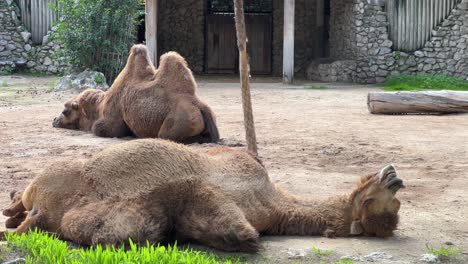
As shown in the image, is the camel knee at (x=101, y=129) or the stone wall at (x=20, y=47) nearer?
the camel knee at (x=101, y=129)

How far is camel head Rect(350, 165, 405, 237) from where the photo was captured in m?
4.71

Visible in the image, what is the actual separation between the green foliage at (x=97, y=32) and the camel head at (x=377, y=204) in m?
14.7

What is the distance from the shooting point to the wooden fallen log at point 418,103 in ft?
43.2

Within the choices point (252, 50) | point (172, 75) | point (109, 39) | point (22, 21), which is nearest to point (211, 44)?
point (252, 50)

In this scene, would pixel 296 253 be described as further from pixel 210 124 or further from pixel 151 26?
pixel 151 26

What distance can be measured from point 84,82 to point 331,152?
32.7 ft

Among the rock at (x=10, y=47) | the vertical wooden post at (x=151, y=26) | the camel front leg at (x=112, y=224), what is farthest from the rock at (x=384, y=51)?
the camel front leg at (x=112, y=224)

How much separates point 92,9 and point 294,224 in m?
14.8

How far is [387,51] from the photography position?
876 inches

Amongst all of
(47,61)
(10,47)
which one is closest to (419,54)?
(47,61)

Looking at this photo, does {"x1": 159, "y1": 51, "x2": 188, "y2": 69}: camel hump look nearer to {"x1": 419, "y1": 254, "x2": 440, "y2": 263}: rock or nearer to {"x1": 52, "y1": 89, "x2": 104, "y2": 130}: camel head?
{"x1": 52, "y1": 89, "x2": 104, "y2": 130}: camel head

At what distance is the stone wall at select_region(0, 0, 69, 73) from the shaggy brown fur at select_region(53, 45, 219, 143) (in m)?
14.2

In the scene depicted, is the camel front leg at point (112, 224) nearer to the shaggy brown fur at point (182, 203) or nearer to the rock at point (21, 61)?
the shaggy brown fur at point (182, 203)

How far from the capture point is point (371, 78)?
22.4 metres
